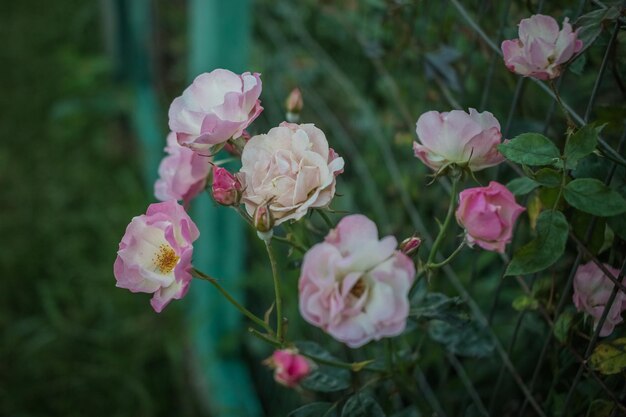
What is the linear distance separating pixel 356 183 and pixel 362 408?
1.05m

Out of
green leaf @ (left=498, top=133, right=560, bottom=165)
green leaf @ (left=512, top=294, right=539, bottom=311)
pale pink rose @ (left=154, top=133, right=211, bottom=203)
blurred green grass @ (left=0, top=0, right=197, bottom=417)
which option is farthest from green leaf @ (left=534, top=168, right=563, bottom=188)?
blurred green grass @ (left=0, top=0, right=197, bottom=417)

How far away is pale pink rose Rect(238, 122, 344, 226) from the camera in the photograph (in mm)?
746

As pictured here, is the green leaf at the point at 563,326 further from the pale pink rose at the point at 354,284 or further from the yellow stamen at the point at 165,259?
the yellow stamen at the point at 165,259

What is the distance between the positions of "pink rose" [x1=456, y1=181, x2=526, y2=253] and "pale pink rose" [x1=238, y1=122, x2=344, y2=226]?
Result: 0.43ft

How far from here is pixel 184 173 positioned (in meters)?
0.91

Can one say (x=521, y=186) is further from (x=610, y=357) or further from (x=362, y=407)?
(x=362, y=407)

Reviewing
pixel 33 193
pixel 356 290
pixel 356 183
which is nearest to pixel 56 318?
pixel 33 193

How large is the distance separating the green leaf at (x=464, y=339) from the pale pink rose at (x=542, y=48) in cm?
40

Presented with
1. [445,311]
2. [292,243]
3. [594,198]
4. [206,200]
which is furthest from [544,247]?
[206,200]

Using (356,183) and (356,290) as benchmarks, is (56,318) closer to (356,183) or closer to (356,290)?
(356,183)

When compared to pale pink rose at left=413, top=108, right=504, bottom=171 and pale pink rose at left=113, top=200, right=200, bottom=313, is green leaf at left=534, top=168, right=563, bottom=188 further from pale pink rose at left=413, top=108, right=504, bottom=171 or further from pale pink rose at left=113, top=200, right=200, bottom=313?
pale pink rose at left=113, top=200, right=200, bottom=313

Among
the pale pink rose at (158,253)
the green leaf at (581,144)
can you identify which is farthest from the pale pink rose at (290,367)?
the green leaf at (581,144)

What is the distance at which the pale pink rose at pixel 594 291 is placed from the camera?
85 cm

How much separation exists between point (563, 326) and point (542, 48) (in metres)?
0.35
